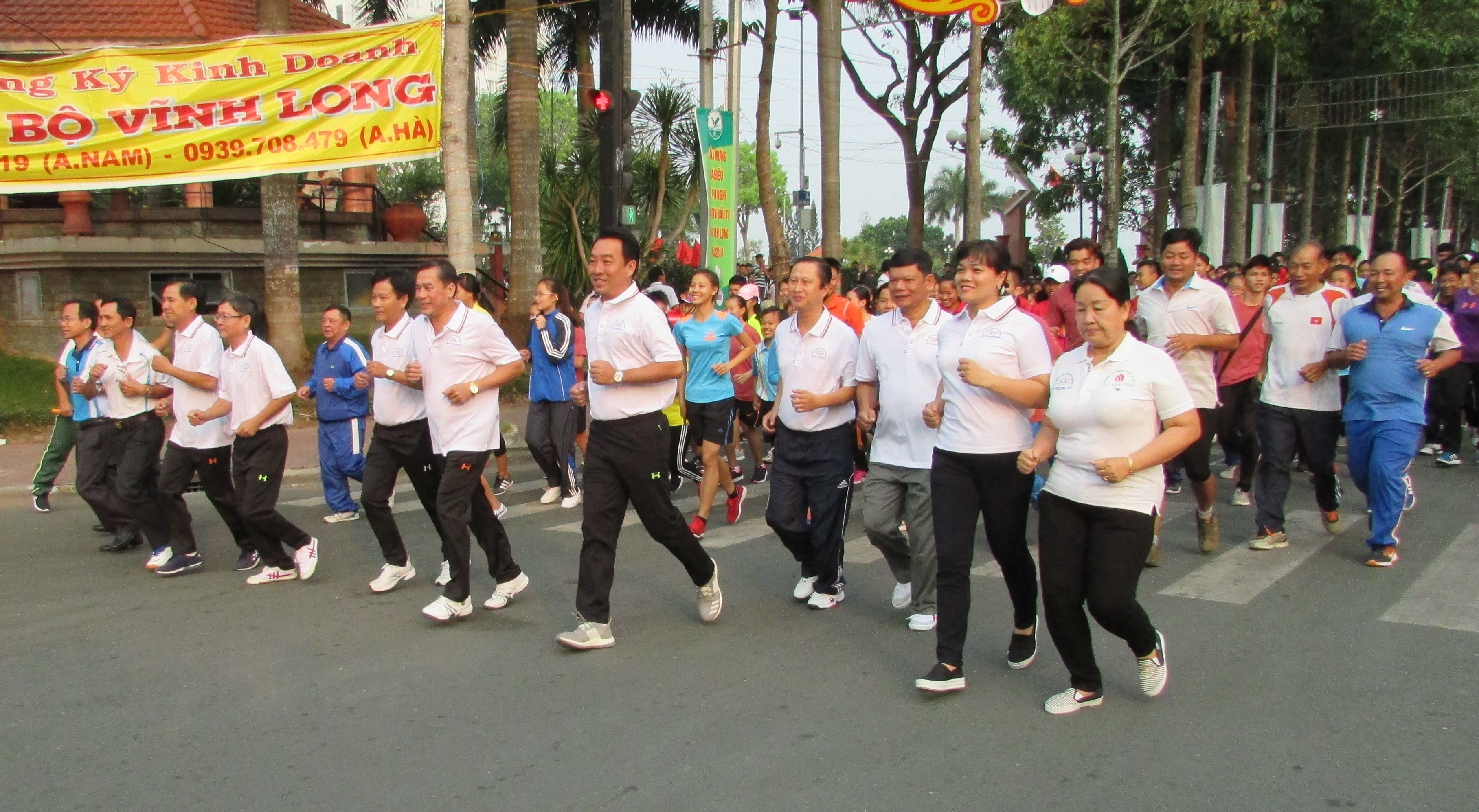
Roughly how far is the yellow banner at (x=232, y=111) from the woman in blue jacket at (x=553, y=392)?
4111 millimetres

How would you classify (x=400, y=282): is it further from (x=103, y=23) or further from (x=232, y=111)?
(x=103, y=23)

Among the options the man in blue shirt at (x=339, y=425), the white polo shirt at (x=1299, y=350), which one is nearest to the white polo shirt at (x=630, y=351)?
the man in blue shirt at (x=339, y=425)

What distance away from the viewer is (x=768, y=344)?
36.3 feet

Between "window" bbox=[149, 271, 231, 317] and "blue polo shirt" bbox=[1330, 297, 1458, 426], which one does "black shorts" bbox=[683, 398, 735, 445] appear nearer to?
"blue polo shirt" bbox=[1330, 297, 1458, 426]

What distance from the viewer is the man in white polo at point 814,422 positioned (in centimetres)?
580

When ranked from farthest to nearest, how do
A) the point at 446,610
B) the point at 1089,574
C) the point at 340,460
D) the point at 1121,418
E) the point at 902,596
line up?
1. the point at 340,460
2. the point at 902,596
3. the point at 446,610
4. the point at 1089,574
5. the point at 1121,418

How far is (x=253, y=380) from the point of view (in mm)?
6445

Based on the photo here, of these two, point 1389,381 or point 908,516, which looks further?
point 1389,381

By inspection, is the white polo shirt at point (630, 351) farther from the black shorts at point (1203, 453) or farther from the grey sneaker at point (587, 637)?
the black shorts at point (1203, 453)

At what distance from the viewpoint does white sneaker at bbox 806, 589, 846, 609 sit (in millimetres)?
6082

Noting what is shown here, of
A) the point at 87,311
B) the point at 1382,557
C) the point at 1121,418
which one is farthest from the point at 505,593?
the point at 1382,557

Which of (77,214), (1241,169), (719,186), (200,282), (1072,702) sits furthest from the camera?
(1241,169)

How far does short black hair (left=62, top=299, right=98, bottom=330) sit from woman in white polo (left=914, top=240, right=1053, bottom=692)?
18.5ft

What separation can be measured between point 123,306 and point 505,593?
3.23 metres
